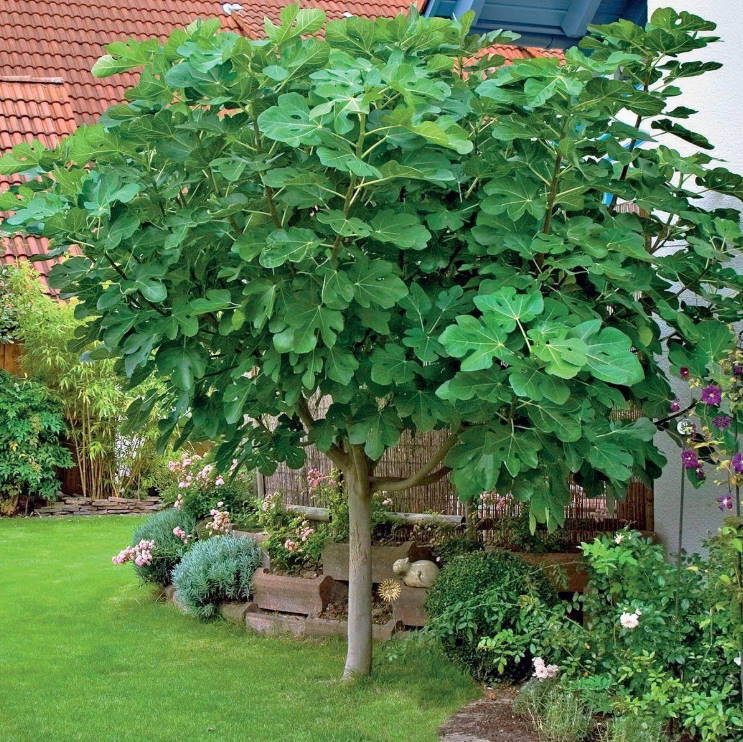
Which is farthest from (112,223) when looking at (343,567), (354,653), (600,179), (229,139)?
(343,567)

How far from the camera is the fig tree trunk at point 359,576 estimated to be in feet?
18.4

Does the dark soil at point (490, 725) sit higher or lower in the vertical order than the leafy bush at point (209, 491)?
lower

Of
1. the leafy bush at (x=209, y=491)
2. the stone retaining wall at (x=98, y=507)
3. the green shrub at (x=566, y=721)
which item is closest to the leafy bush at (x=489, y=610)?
the green shrub at (x=566, y=721)

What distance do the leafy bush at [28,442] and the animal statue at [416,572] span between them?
26.4 ft

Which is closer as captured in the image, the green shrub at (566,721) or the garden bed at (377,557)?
the green shrub at (566,721)

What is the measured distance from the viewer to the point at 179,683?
5980 mm

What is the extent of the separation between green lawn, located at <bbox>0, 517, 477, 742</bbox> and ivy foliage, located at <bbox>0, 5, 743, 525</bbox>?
1.51 m

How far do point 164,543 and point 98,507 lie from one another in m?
5.66

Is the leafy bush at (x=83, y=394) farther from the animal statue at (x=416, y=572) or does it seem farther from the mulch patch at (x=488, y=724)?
the mulch patch at (x=488, y=724)

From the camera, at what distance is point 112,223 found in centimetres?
419

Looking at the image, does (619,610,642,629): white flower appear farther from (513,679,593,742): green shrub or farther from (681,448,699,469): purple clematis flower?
(681,448,699,469): purple clematis flower

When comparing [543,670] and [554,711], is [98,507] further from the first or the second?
[554,711]

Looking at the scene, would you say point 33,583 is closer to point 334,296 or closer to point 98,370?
point 98,370

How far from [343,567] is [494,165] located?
3869mm
